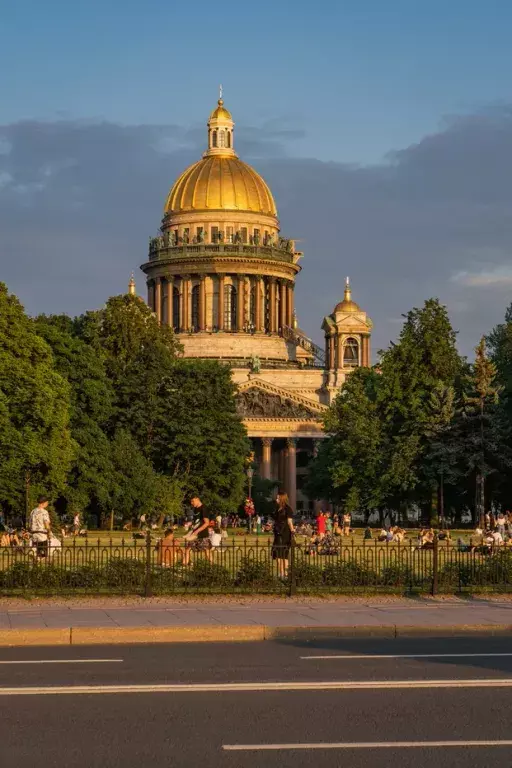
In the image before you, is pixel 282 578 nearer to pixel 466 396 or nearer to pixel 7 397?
pixel 7 397

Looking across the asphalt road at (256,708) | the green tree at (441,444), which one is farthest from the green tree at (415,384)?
the asphalt road at (256,708)

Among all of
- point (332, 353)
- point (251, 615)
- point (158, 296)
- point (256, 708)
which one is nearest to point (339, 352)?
point (332, 353)

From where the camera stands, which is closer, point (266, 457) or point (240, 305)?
point (266, 457)

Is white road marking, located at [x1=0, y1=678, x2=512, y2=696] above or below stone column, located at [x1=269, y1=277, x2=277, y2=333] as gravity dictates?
below

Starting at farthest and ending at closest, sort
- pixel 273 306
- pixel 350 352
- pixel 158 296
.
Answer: pixel 158 296 → pixel 273 306 → pixel 350 352

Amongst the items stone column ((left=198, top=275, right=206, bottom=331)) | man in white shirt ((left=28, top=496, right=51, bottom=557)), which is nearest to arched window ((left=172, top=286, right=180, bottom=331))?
stone column ((left=198, top=275, right=206, bottom=331))

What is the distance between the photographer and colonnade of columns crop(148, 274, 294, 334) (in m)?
163

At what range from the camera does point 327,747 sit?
1459 centimetres

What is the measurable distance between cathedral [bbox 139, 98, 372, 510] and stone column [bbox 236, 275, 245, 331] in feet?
0.33

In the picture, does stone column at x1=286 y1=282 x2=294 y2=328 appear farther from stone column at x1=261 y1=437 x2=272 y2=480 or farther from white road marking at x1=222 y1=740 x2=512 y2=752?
white road marking at x1=222 y1=740 x2=512 y2=752

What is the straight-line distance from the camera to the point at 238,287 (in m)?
164

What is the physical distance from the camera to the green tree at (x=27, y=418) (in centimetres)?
6531

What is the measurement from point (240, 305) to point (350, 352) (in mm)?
13958

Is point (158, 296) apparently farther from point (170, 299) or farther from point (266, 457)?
point (266, 457)
